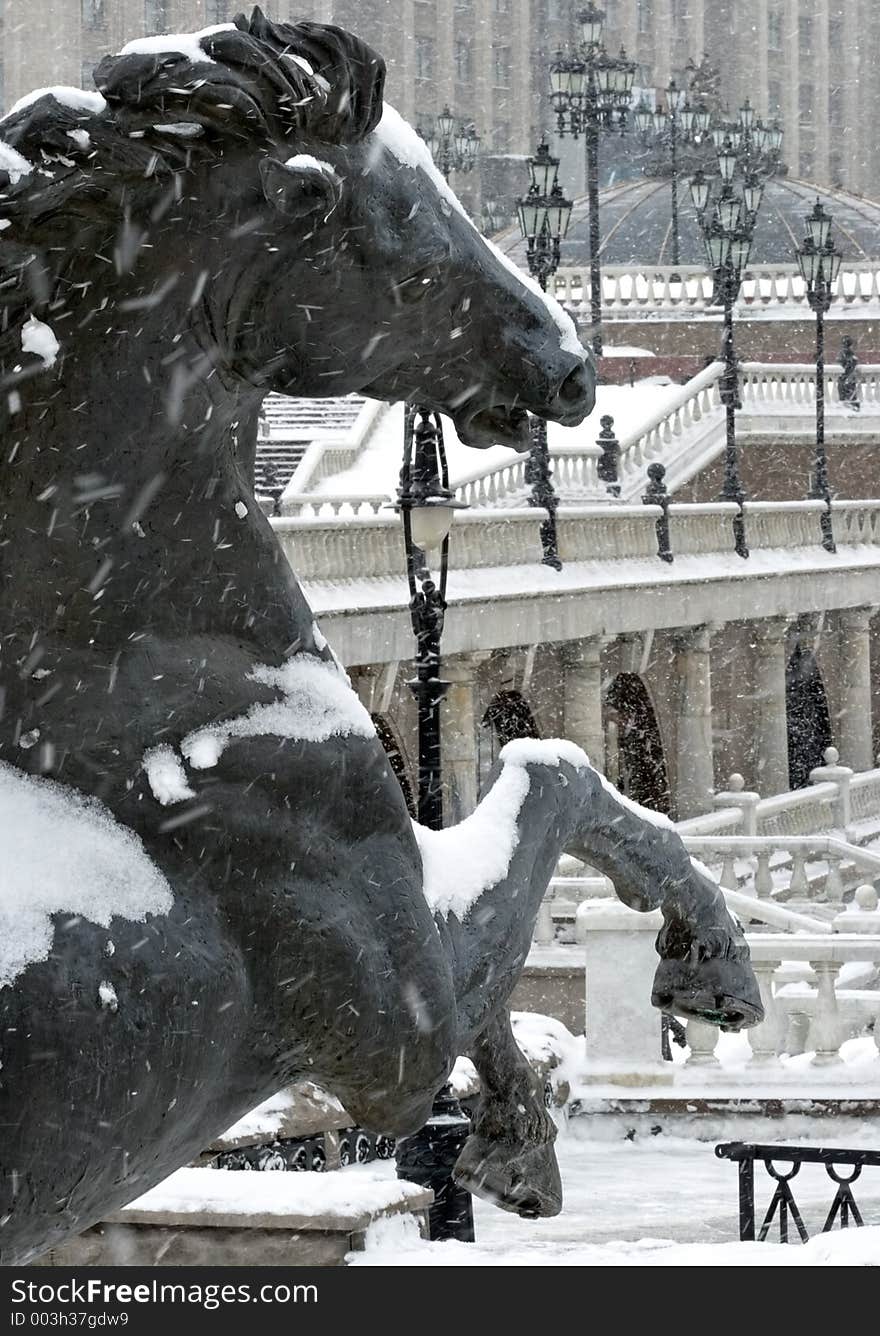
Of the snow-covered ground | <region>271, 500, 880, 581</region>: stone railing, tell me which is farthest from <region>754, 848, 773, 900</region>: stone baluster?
the snow-covered ground

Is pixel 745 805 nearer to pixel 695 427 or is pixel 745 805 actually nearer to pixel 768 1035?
pixel 768 1035

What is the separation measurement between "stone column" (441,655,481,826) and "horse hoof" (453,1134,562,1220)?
2435 centimetres

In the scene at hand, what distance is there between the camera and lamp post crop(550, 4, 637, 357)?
144 feet

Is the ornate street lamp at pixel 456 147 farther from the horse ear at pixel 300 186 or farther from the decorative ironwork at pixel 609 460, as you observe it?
the horse ear at pixel 300 186

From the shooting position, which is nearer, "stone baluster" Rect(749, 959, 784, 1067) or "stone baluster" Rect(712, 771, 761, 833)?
"stone baluster" Rect(749, 959, 784, 1067)

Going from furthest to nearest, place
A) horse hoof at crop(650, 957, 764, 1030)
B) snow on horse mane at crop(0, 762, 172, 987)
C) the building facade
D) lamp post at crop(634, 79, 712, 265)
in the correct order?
the building facade, lamp post at crop(634, 79, 712, 265), horse hoof at crop(650, 957, 764, 1030), snow on horse mane at crop(0, 762, 172, 987)

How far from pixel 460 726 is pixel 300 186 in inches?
1026

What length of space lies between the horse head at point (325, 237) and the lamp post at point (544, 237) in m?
24.9

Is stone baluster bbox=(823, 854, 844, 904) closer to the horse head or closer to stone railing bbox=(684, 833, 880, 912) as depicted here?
stone railing bbox=(684, 833, 880, 912)

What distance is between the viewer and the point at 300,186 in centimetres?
292

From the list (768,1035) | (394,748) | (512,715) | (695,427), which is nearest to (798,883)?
(394,748)
